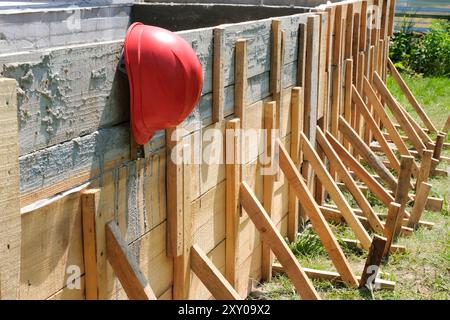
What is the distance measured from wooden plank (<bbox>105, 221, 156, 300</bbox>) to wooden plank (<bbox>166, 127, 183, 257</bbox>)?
59cm

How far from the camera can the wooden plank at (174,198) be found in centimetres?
381

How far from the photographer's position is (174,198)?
384 cm

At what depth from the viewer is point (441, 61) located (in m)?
16.6

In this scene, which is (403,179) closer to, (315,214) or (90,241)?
(315,214)

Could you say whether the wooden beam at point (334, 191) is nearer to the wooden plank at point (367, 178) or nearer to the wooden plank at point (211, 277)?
the wooden plank at point (367, 178)

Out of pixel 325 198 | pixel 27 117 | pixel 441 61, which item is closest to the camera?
pixel 27 117

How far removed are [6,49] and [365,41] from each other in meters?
4.23

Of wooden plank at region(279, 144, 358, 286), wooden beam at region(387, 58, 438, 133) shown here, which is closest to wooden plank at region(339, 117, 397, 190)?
wooden plank at region(279, 144, 358, 286)

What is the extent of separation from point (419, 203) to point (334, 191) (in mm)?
1218

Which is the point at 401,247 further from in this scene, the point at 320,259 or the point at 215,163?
the point at 215,163

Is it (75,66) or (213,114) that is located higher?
(75,66)

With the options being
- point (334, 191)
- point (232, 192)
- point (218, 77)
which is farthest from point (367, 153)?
point (218, 77)
